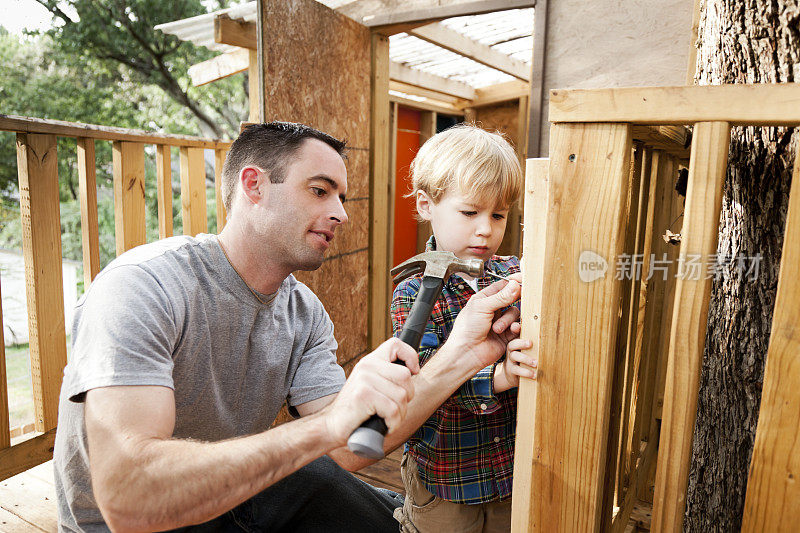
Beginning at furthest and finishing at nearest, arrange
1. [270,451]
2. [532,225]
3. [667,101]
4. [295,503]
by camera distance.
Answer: [295,503] → [270,451] → [532,225] → [667,101]

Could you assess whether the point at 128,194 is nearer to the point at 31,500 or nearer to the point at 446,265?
the point at 31,500

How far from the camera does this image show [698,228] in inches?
38.1

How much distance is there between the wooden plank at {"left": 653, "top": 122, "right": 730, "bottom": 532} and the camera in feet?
3.12

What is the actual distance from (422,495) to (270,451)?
698 millimetres

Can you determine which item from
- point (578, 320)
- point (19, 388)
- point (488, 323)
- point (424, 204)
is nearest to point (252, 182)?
point (424, 204)

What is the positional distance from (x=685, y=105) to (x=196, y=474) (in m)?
1.26

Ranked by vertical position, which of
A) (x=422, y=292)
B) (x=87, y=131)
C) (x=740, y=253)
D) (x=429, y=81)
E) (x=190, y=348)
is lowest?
(x=190, y=348)

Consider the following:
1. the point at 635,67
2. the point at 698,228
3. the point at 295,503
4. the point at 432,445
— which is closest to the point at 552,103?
the point at 698,228

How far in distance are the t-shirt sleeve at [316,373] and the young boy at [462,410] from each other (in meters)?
0.35

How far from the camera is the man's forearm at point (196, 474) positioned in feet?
3.88

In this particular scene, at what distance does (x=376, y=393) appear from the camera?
45.9 inches

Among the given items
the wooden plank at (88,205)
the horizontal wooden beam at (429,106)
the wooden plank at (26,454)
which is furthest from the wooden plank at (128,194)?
the horizontal wooden beam at (429,106)

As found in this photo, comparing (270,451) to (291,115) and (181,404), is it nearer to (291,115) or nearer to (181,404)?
(181,404)

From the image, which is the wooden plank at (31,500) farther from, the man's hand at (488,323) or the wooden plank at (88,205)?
the man's hand at (488,323)
